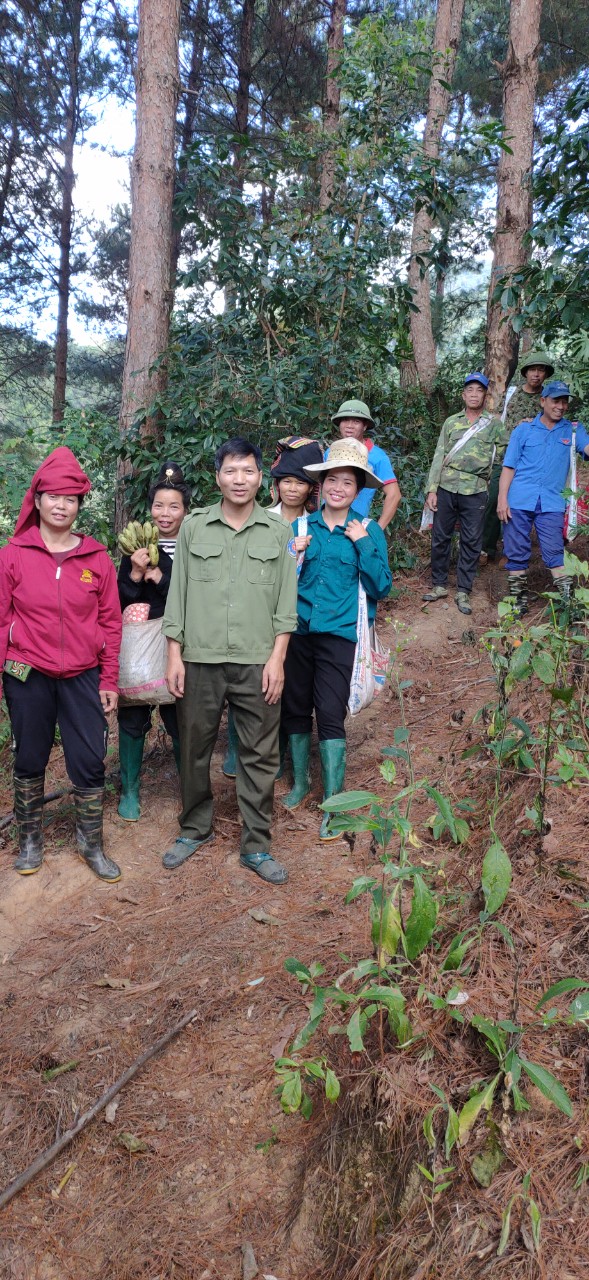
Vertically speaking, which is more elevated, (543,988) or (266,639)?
(266,639)

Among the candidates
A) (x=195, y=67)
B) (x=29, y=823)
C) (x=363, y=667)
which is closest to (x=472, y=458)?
(x=363, y=667)

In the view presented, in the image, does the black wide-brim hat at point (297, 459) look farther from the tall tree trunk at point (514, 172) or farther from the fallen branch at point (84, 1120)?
the tall tree trunk at point (514, 172)

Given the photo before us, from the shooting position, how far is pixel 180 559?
13.6ft

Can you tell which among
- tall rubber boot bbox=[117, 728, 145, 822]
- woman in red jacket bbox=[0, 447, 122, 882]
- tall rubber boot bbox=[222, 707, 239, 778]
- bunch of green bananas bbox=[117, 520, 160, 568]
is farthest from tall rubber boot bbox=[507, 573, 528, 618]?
woman in red jacket bbox=[0, 447, 122, 882]

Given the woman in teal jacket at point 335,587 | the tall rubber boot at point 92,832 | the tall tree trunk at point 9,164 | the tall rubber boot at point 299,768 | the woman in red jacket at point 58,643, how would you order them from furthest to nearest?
1. the tall tree trunk at point 9,164
2. the tall rubber boot at point 299,768
3. the woman in teal jacket at point 335,587
4. the tall rubber boot at point 92,832
5. the woman in red jacket at point 58,643

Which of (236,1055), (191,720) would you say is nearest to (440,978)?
(236,1055)

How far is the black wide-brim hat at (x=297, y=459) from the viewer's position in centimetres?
470

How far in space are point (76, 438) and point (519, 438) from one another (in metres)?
3.62

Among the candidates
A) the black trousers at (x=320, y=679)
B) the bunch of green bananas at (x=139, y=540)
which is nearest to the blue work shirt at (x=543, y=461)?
the black trousers at (x=320, y=679)

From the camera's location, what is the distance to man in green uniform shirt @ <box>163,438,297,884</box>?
13.4ft

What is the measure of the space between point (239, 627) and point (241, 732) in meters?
0.54

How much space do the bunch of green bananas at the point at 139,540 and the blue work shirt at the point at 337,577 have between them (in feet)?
2.72

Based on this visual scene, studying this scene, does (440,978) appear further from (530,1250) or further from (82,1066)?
(82,1066)

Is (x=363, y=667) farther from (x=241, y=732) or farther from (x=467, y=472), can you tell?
(x=467, y=472)
